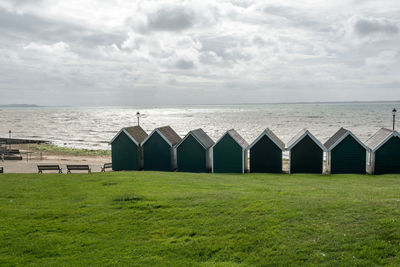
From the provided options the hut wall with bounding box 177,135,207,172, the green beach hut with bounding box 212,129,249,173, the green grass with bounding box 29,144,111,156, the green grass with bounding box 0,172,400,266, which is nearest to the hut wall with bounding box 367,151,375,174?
the green beach hut with bounding box 212,129,249,173

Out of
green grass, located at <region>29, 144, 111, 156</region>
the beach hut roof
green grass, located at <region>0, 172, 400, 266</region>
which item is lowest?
green grass, located at <region>29, 144, 111, 156</region>

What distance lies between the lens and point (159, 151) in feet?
102

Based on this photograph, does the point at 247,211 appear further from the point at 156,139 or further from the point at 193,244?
the point at 156,139

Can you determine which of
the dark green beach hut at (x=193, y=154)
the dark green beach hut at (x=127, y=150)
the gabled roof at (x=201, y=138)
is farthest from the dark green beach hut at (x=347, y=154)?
the dark green beach hut at (x=127, y=150)

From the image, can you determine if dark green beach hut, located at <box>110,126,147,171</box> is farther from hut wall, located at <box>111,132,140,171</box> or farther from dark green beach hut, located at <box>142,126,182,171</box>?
dark green beach hut, located at <box>142,126,182,171</box>

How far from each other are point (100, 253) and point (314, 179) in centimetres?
1897

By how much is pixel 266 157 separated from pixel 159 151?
1010 cm

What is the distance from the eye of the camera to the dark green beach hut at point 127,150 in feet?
103

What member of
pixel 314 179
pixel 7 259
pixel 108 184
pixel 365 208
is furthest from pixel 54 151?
pixel 365 208

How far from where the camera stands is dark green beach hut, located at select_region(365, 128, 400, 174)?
27406 millimetres

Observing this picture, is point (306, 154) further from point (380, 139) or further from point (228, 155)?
point (228, 155)

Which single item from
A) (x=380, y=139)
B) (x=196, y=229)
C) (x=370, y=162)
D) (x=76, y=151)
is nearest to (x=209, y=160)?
(x=370, y=162)

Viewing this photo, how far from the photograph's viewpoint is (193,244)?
36.1ft

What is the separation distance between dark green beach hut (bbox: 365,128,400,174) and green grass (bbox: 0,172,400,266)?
15884mm
